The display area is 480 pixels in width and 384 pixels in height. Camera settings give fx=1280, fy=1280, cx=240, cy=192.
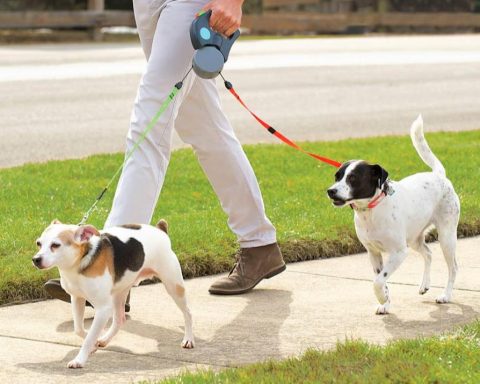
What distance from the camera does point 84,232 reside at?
5.29m

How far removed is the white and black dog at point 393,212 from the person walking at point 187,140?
62 centimetres

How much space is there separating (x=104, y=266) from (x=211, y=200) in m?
3.68

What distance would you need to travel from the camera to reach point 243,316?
20.5 feet

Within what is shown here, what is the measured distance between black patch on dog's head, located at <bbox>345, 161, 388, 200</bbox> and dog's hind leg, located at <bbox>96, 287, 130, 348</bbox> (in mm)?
1263

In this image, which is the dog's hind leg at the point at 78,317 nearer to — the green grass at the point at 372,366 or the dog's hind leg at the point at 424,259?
the green grass at the point at 372,366

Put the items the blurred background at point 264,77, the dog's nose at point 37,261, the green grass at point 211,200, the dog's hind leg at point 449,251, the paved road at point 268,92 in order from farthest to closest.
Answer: the blurred background at point 264,77
the paved road at point 268,92
the green grass at point 211,200
the dog's hind leg at point 449,251
the dog's nose at point 37,261

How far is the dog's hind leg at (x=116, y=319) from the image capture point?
561 centimetres

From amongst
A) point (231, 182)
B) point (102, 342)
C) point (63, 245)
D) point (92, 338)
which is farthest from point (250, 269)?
point (63, 245)

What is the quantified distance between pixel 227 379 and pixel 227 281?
74.9 inches

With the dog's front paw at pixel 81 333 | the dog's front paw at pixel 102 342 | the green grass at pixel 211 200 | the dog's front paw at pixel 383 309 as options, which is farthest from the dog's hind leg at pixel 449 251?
the dog's front paw at pixel 81 333

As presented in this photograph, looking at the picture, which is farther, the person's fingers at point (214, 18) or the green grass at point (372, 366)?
the person's fingers at point (214, 18)

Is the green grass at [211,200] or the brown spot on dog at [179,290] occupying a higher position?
the brown spot on dog at [179,290]

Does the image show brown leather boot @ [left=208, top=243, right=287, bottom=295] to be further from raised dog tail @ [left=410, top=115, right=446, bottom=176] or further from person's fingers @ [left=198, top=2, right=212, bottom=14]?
person's fingers @ [left=198, top=2, right=212, bottom=14]

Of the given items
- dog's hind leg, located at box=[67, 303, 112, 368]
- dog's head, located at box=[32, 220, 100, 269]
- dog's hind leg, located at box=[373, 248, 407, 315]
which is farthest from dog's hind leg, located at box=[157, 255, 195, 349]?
dog's hind leg, located at box=[373, 248, 407, 315]
